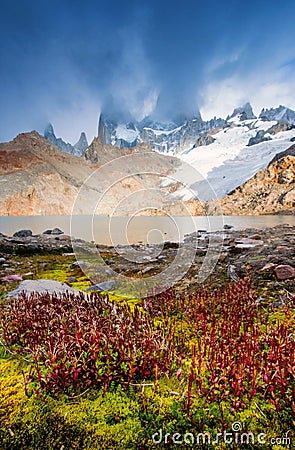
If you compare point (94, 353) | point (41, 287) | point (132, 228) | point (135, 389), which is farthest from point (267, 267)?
point (132, 228)

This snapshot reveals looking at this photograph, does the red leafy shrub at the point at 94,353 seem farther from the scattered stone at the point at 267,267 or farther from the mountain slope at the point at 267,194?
the mountain slope at the point at 267,194

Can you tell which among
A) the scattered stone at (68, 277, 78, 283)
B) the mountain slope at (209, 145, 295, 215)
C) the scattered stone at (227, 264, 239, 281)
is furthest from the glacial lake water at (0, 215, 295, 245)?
the mountain slope at (209, 145, 295, 215)

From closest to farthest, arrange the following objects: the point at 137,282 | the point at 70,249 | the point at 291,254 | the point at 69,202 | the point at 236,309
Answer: the point at 236,309, the point at 291,254, the point at 137,282, the point at 70,249, the point at 69,202

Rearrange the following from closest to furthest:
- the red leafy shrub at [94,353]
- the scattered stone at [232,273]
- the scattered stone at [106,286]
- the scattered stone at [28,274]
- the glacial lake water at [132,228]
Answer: the red leafy shrub at [94,353] < the scattered stone at [232,273] < the scattered stone at [106,286] < the scattered stone at [28,274] < the glacial lake water at [132,228]

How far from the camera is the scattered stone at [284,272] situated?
5453mm

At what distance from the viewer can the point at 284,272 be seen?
18.2 ft

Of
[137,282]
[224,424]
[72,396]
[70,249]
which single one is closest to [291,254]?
[137,282]

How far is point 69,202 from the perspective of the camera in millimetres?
199750

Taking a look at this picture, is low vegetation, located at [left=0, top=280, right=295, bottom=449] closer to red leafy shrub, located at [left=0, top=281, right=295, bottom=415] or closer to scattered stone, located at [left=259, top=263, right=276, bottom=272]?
red leafy shrub, located at [left=0, top=281, right=295, bottom=415]

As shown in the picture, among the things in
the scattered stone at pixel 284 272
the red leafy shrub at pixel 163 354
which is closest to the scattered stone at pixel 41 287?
the red leafy shrub at pixel 163 354

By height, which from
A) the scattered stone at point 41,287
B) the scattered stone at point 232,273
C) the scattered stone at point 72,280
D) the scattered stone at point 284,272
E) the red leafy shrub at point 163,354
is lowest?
the scattered stone at point 72,280

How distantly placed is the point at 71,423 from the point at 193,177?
4.98 metres

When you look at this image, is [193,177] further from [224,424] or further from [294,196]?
[294,196]

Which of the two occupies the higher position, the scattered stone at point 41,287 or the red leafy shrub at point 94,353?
the red leafy shrub at point 94,353
